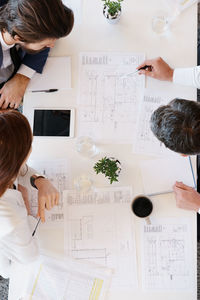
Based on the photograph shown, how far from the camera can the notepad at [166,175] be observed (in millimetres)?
1236

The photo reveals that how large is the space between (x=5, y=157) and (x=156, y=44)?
845 millimetres

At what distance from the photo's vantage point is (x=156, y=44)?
130 cm

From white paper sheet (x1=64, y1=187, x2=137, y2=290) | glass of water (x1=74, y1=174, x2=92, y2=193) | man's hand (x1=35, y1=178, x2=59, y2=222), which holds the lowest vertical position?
Answer: white paper sheet (x1=64, y1=187, x2=137, y2=290)

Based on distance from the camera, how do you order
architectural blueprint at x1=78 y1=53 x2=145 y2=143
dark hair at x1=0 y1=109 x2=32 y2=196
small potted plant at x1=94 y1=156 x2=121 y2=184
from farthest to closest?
architectural blueprint at x1=78 y1=53 x2=145 y2=143
small potted plant at x1=94 y1=156 x2=121 y2=184
dark hair at x1=0 y1=109 x2=32 y2=196

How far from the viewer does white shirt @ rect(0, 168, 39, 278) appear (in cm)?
110

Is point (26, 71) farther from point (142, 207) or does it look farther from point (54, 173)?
point (142, 207)

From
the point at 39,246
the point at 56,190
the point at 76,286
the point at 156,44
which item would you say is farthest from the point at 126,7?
the point at 76,286

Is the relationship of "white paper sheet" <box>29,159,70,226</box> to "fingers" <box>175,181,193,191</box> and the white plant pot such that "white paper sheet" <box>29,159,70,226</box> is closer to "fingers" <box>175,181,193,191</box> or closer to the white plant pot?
"fingers" <box>175,181,193,191</box>

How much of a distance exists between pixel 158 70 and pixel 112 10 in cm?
34

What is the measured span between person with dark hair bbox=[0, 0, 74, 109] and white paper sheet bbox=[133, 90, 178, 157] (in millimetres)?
455

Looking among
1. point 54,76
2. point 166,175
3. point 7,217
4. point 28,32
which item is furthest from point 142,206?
point 28,32

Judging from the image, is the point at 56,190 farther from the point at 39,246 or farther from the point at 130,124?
the point at 130,124

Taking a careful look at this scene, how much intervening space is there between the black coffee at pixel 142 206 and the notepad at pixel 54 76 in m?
0.60

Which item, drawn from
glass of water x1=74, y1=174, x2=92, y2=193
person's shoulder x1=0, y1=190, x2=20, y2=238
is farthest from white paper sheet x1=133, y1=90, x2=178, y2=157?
person's shoulder x1=0, y1=190, x2=20, y2=238
